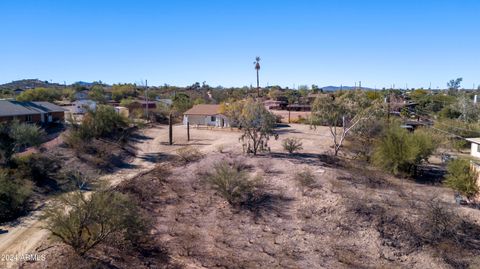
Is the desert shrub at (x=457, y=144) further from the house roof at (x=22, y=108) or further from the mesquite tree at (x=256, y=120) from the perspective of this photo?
the house roof at (x=22, y=108)

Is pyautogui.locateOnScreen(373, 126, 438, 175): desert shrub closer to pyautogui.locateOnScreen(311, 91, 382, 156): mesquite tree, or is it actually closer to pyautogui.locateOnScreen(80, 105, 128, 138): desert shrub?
pyautogui.locateOnScreen(311, 91, 382, 156): mesquite tree

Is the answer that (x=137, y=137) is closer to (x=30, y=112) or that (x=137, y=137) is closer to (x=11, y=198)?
(x=30, y=112)

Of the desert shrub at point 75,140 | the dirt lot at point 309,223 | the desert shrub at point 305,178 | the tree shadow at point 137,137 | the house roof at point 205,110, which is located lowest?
the dirt lot at point 309,223

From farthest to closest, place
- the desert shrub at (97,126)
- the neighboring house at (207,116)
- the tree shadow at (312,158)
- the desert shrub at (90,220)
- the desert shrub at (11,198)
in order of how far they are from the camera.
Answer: the neighboring house at (207,116) < the desert shrub at (97,126) < the tree shadow at (312,158) < the desert shrub at (11,198) < the desert shrub at (90,220)

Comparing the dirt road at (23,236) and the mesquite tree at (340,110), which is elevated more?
the mesquite tree at (340,110)

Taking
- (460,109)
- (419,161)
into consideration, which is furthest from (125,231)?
(460,109)

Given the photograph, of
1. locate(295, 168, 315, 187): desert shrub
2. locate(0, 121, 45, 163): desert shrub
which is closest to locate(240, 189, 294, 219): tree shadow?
locate(295, 168, 315, 187): desert shrub

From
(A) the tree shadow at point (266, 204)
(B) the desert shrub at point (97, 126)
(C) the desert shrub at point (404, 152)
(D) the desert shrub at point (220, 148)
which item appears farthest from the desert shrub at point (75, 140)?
(C) the desert shrub at point (404, 152)
